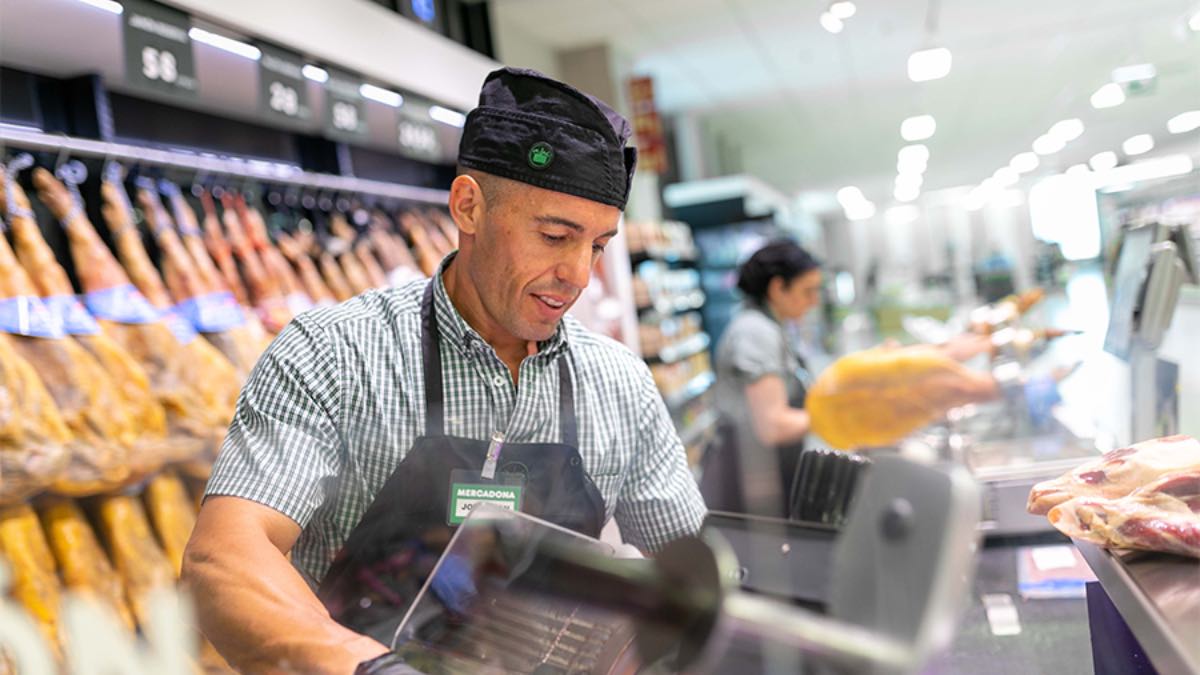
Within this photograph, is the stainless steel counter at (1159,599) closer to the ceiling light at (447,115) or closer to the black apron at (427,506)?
the black apron at (427,506)

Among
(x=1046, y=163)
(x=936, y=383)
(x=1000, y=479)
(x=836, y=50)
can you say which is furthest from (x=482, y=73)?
(x=1046, y=163)

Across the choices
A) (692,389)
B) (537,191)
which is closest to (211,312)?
(537,191)

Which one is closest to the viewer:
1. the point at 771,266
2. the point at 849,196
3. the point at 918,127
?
the point at 771,266

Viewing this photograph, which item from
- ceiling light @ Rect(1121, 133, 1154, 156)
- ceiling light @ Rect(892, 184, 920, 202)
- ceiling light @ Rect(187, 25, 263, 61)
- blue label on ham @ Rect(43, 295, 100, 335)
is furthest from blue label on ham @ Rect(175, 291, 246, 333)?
ceiling light @ Rect(892, 184, 920, 202)

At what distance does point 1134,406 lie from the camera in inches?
82.8

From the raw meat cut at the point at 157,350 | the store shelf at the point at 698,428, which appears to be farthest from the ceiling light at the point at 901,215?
the raw meat cut at the point at 157,350

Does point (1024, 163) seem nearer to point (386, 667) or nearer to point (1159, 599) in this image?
point (1159, 599)

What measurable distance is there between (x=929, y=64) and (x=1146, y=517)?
810 cm

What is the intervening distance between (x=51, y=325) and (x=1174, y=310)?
2.53m

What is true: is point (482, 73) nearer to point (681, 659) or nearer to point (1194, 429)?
point (1194, 429)

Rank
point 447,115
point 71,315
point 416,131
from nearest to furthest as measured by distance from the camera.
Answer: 1. point 71,315
2. point 416,131
3. point 447,115

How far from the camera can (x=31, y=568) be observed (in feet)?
→ 6.82

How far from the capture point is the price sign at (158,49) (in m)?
2.49

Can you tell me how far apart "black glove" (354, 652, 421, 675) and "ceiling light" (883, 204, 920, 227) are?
26.9 m
